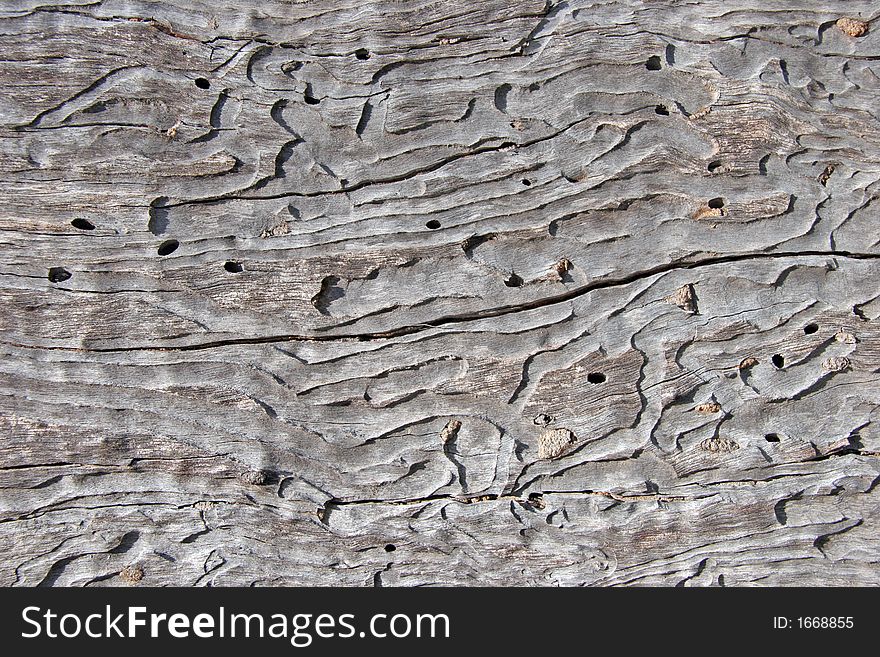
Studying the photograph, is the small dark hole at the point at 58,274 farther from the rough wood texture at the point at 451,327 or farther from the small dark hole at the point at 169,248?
the small dark hole at the point at 169,248

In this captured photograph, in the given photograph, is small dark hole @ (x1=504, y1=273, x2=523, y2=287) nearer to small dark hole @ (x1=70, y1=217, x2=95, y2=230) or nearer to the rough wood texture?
the rough wood texture

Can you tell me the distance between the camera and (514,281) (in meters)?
2.45

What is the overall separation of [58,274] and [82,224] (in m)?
0.21

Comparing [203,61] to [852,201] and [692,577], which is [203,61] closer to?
[852,201]

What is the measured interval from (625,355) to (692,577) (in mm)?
888

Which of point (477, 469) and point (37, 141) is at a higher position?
point (37, 141)

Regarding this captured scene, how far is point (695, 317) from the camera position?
95.3 inches

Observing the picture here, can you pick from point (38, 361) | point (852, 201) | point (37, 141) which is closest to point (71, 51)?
point (37, 141)

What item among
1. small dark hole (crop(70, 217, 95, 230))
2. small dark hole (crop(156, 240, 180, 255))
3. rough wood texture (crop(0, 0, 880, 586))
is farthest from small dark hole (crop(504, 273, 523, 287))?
small dark hole (crop(70, 217, 95, 230))

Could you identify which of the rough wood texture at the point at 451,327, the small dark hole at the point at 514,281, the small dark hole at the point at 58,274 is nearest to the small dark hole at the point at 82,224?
the rough wood texture at the point at 451,327

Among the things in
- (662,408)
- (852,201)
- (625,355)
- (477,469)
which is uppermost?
(852,201)

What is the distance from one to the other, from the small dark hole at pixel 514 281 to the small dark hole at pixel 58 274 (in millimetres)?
1648

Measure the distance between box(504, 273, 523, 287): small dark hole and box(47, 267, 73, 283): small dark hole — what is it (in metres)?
1.65

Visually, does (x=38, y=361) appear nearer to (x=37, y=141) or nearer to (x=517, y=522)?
(x=37, y=141)
